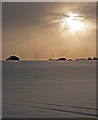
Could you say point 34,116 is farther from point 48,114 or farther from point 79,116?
point 79,116

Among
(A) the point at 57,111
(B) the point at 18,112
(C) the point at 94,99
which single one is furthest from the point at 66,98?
(B) the point at 18,112

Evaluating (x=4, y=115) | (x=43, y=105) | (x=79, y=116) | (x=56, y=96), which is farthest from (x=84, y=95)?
(x=4, y=115)

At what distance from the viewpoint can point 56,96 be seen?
4895mm

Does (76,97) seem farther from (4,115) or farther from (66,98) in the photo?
(4,115)

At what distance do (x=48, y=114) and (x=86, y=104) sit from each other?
0.90 meters

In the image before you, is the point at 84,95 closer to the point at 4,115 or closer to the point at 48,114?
the point at 48,114

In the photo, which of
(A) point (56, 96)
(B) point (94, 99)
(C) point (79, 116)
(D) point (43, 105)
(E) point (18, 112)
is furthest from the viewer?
(A) point (56, 96)

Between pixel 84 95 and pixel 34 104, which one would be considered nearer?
pixel 34 104

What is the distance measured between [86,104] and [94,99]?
48cm

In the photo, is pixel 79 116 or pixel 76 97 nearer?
pixel 79 116

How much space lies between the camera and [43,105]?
13.5ft

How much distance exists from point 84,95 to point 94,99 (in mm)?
418

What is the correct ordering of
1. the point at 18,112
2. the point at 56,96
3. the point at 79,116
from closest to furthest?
the point at 79,116 < the point at 18,112 < the point at 56,96

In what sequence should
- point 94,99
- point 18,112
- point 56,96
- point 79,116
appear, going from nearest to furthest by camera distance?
point 79,116, point 18,112, point 94,99, point 56,96
